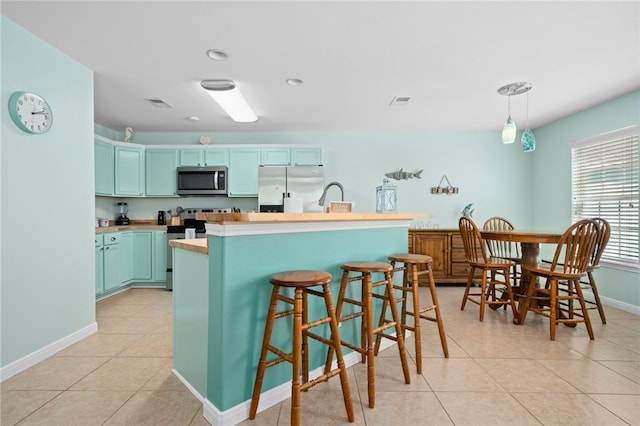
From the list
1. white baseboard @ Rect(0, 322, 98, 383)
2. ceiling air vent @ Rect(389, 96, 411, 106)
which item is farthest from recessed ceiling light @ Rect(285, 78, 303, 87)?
white baseboard @ Rect(0, 322, 98, 383)

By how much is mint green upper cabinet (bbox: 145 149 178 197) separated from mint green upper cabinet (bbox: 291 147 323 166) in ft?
6.17

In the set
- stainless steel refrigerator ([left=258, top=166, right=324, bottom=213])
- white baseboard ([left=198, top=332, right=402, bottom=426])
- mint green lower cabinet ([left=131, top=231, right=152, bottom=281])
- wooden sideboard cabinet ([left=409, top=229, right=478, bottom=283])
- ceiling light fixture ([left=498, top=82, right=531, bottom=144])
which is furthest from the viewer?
stainless steel refrigerator ([left=258, top=166, right=324, bottom=213])

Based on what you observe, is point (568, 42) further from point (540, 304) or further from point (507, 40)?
point (540, 304)

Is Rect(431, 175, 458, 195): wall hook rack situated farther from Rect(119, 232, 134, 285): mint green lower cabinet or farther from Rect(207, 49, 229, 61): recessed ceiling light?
Rect(119, 232, 134, 285): mint green lower cabinet

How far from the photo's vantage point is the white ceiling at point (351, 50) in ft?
6.46

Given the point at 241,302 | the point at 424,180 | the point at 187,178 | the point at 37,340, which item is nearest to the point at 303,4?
the point at 241,302

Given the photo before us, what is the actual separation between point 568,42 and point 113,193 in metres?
5.45

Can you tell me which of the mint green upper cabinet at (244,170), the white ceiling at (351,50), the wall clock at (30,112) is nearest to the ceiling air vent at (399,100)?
the white ceiling at (351,50)

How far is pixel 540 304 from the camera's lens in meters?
3.27

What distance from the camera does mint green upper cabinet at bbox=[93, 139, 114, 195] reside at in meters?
3.99

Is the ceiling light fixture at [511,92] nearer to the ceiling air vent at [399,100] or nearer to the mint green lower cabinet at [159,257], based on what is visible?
the ceiling air vent at [399,100]

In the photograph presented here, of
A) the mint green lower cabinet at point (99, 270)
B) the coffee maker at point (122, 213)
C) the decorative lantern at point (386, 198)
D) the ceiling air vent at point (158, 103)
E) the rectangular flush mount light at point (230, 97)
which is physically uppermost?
the ceiling air vent at point (158, 103)

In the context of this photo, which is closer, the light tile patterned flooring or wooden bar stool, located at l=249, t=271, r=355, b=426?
wooden bar stool, located at l=249, t=271, r=355, b=426

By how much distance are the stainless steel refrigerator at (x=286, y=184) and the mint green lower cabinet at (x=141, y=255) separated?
1727 millimetres
